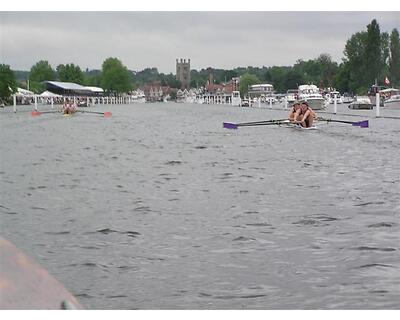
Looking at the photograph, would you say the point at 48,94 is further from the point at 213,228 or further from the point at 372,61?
the point at 213,228

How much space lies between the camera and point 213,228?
707cm

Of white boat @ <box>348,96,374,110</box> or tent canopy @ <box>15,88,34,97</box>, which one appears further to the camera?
tent canopy @ <box>15,88,34,97</box>

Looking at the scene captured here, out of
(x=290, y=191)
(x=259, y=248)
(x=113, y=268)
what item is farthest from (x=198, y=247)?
(x=290, y=191)

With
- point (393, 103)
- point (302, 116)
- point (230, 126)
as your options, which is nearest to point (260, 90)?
point (393, 103)

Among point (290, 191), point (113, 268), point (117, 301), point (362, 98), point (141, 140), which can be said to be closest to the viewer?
point (117, 301)

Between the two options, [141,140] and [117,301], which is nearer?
[117,301]

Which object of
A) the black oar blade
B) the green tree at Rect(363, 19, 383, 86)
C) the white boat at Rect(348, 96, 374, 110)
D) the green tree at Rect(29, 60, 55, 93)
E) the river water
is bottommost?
the river water

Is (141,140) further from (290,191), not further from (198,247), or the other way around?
(198,247)

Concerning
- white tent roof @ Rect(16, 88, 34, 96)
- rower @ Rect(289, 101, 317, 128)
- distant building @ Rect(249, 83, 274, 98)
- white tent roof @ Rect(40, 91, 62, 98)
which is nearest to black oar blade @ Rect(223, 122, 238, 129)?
rower @ Rect(289, 101, 317, 128)

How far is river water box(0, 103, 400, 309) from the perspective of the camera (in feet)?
16.0

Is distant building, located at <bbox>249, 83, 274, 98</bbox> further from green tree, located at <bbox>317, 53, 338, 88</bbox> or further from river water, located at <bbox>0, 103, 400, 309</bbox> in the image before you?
river water, located at <bbox>0, 103, 400, 309</bbox>

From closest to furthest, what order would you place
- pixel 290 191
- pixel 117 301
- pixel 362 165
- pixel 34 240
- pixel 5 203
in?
1. pixel 117 301
2. pixel 34 240
3. pixel 5 203
4. pixel 290 191
5. pixel 362 165

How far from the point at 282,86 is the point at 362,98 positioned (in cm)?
1033

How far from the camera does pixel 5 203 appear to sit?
898 cm
